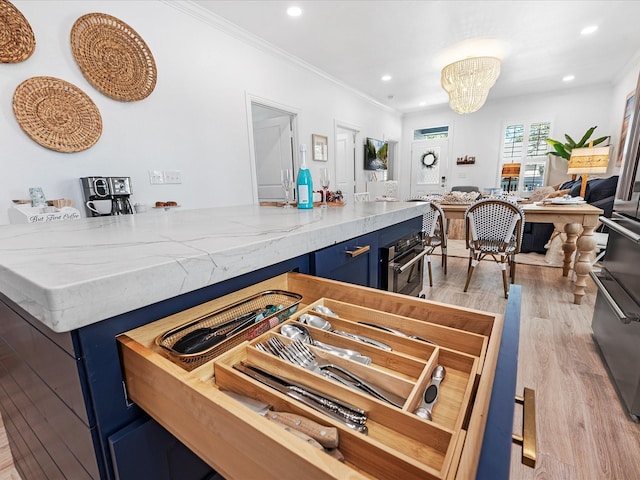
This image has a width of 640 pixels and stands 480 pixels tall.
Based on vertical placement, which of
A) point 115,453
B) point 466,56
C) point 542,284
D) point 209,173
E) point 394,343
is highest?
point 466,56

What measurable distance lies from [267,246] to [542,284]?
3.55 metres

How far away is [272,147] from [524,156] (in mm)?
5321

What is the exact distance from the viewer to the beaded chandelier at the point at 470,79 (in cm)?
372

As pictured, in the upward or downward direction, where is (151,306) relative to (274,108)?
downward

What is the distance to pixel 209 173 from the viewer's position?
3084 millimetres

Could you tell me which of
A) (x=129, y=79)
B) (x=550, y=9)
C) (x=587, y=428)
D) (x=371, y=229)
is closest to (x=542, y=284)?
(x=587, y=428)

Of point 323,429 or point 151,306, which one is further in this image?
point 151,306

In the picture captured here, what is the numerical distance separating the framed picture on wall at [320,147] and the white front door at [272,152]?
1.37ft

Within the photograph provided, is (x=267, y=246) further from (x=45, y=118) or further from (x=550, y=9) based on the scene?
(x=550, y=9)

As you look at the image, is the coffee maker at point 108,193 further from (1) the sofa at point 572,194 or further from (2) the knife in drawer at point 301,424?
(1) the sofa at point 572,194

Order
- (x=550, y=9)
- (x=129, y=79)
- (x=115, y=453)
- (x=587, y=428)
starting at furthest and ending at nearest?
(x=550, y=9) → (x=129, y=79) → (x=587, y=428) → (x=115, y=453)

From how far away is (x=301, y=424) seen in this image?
408 mm

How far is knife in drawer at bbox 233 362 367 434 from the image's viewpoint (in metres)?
0.44

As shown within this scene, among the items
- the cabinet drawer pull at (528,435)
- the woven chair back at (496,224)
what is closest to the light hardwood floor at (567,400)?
the woven chair back at (496,224)
